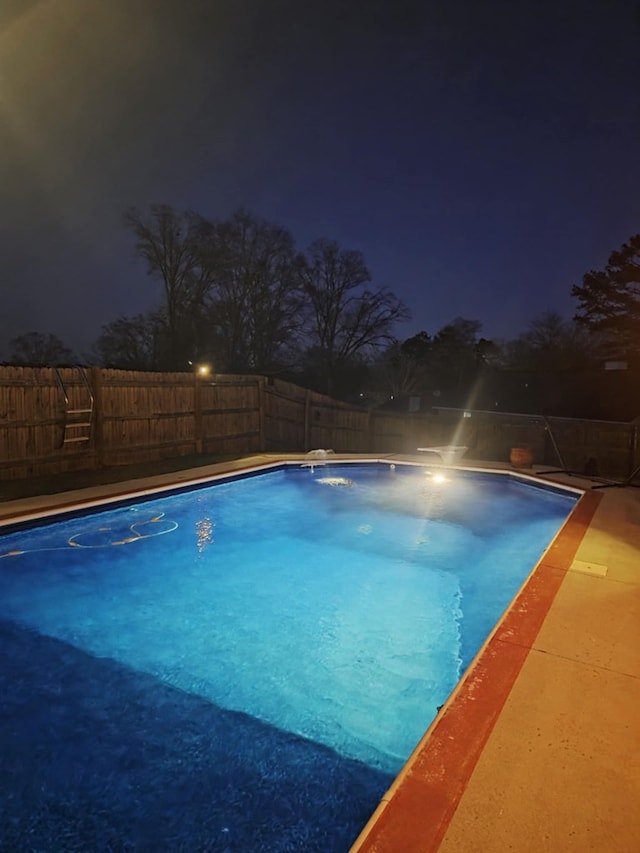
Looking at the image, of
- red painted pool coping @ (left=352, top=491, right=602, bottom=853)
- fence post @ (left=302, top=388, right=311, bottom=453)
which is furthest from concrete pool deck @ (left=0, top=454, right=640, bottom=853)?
fence post @ (left=302, top=388, right=311, bottom=453)

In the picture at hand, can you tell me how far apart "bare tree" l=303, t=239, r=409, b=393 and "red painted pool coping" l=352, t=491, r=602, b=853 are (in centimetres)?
2372

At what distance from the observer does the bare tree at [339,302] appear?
26.9 m

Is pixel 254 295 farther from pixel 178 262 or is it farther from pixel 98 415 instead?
pixel 98 415

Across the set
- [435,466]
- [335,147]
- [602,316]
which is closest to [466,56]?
[335,147]

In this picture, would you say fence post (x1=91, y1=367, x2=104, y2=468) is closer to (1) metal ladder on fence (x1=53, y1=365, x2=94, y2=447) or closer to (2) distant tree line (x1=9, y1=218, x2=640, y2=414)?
(1) metal ladder on fence (x1=53, y1=365, x2=94, y2=447)

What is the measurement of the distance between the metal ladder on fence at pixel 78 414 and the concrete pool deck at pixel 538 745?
294 inches

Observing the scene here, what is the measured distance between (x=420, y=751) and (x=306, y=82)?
1366cm

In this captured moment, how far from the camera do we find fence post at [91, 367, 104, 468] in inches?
354

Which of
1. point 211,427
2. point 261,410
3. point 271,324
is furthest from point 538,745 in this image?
point 271,324

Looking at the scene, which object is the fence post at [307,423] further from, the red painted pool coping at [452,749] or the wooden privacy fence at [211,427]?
the red painted pool coping at [452,749]

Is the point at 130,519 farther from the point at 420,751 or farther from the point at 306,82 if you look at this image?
the point at 306,82

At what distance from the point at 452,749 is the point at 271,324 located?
2490 centimetres

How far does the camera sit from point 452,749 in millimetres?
2281

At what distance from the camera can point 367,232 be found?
89.6ft
